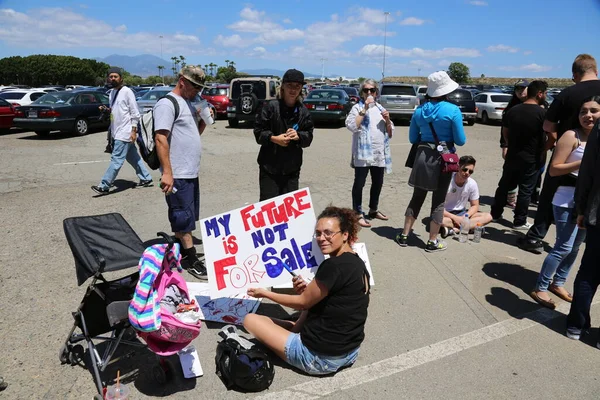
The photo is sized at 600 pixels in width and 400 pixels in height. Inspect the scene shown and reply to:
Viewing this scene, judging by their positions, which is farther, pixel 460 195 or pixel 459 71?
pixel 459 71

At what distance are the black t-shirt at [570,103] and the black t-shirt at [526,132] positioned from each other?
1.09 meters

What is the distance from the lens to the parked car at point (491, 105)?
19.7 m

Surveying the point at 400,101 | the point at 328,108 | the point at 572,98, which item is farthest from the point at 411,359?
the point at 400,101

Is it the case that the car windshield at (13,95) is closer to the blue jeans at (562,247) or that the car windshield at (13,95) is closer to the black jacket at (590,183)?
the blue jeans at (562,247)

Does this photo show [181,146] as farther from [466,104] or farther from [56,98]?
[466,104]

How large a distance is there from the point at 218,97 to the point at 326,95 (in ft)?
14.9

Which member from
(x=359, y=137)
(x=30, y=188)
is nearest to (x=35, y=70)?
(x=30, y=188)

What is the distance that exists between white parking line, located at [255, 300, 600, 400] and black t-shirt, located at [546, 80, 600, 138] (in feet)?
5.96

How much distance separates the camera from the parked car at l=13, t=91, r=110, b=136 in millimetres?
13641

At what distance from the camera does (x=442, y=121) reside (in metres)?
4.75

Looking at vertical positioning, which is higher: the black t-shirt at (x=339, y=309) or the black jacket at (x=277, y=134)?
the black jacket at (x=277, y=134)

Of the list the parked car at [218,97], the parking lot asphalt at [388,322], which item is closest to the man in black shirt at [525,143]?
the parking lot asphalt at [388,322]

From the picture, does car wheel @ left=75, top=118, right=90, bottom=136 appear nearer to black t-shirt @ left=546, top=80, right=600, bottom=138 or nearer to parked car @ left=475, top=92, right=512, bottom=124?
black t-shirt @ left=546, top=80, right=600, bottom=138

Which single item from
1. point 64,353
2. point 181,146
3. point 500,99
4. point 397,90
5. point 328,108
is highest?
point 397,90
